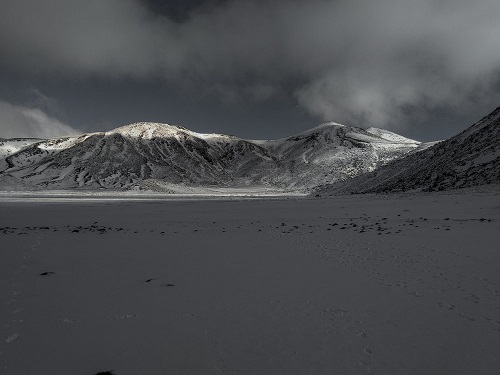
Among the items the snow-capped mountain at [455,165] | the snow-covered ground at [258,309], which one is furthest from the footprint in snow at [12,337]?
the snow-capped mountain at [455,165]

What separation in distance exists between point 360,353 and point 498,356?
1.95m

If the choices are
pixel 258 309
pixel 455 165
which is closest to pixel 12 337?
pixel 258 309

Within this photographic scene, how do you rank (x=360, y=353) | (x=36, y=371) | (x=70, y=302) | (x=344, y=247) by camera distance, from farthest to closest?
(x=344, y=247)
(x=70, y=302)
(x=360, y=353)
(x=36, y=371)

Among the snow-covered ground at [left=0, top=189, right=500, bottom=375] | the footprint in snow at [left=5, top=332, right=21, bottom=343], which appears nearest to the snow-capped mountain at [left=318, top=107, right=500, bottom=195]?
the snow-covered ground at [left=0, top=189, right=500, bottom=375]

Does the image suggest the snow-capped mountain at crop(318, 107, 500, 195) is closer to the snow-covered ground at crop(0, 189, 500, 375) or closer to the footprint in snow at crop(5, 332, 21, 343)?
the snow-covered ground at crop(0, 189, 500, 375)

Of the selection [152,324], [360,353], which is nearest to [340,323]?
[360,353]

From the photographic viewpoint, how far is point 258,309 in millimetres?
6855

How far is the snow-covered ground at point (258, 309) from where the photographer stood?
4.84 m

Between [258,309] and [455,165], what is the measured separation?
5030 cm

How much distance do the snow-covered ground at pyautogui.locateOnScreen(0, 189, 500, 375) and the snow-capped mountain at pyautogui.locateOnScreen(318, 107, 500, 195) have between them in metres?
32.8

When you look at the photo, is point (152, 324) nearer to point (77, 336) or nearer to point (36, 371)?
point (77, 336)

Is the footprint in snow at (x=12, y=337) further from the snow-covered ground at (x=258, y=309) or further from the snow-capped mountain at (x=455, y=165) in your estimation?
the snow-capped mountain at (x=455, y=165)

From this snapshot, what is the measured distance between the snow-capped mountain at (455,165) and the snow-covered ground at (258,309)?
3282cm

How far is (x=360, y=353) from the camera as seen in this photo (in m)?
4.96
